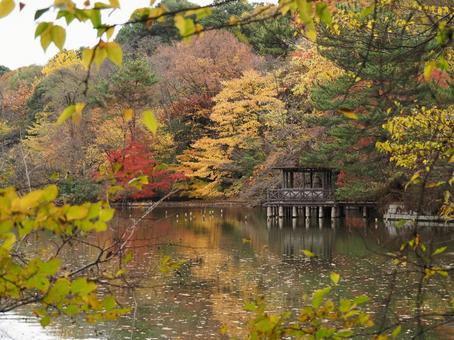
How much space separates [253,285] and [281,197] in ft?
50.4

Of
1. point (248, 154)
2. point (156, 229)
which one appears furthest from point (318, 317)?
point (248, 154)

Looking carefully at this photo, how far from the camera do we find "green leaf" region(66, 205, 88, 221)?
6.44 ft

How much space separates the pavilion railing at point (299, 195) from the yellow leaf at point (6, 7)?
27140 millimetres

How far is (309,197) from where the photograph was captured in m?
29.0

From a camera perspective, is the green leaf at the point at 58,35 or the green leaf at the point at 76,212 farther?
the green leaf at the point at 76,212

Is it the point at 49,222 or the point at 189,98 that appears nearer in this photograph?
the point at 49,222

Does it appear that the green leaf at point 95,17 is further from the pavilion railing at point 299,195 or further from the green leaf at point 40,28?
the pavilion railing at point 299,195

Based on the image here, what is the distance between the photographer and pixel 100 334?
1034cm

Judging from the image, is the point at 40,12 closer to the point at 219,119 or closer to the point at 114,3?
the point at 114,3

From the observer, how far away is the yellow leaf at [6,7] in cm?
176

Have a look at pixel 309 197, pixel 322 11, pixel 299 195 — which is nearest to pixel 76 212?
pixel 322 11

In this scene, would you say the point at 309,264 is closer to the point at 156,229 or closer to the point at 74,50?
the point at 156,229

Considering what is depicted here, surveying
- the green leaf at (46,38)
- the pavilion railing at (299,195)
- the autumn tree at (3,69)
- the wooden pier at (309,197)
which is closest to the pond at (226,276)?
the wooden pier at (309,197)

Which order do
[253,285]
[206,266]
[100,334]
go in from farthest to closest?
[206,266], [253,285], [100,334]
